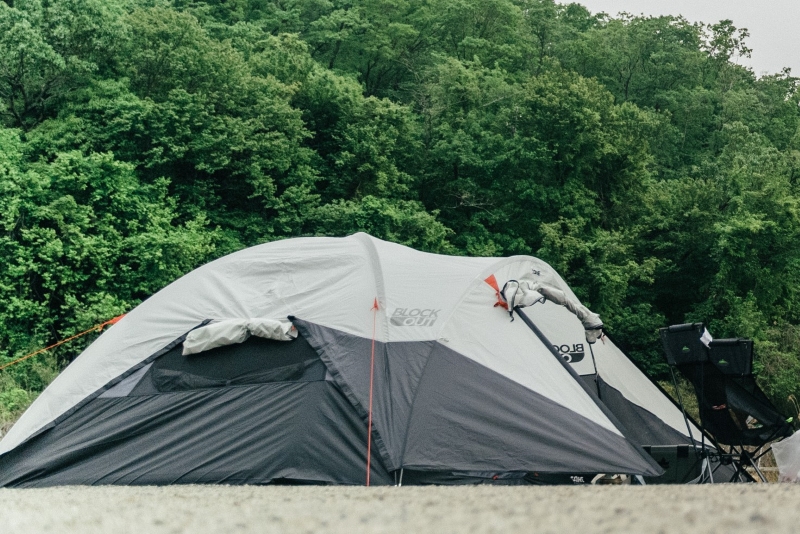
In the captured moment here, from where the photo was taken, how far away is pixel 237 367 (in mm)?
6234

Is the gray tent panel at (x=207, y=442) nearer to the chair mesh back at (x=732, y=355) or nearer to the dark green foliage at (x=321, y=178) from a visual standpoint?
the chair mesh back at (x=732, y=355)

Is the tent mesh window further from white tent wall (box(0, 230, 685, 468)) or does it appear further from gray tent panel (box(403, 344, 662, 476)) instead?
gray tent panel (box(403, 344, 662, 476))

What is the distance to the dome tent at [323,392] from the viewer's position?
5574mm

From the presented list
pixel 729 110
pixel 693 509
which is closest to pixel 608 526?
pixel 693 509

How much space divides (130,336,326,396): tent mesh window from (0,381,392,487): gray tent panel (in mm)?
80

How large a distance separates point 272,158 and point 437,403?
19554 mm

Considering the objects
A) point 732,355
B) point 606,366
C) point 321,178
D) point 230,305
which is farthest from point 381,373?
point 321,178

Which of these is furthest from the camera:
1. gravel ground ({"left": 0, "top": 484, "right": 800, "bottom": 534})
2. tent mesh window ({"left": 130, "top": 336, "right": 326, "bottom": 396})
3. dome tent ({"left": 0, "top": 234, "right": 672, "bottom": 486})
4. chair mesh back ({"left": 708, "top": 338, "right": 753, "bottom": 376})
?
tent mesh window ({"left": 130, "top": 336, "right": 326, "bottom": 396})

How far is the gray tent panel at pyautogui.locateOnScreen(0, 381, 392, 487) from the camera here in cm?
562

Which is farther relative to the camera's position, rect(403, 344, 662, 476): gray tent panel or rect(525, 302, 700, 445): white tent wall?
rect(525, 302, 700, 445): white tent wall

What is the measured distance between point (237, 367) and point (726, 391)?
12.7ft

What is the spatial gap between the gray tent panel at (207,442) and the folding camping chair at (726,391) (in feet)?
8.42

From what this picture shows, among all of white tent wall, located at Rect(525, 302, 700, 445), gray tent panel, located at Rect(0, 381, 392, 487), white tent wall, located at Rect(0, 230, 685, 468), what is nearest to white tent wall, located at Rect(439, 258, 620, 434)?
white tent wall, located at Rect(0, 230, 685, 468)

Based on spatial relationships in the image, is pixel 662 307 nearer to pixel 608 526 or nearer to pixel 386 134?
pixel 386 134
